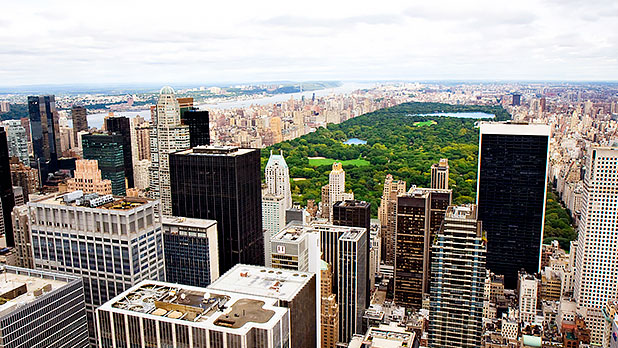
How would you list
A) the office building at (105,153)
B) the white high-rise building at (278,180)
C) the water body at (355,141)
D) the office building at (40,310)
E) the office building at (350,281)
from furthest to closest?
the water body at (355,141) < the white high-rise building at (278,180) < the office building at (105,153) < the office building at (350,281) < the office building at (40,310)

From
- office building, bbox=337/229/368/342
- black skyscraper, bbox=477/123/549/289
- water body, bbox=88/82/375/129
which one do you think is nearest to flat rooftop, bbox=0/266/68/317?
office building, bbox=337/229/368/342

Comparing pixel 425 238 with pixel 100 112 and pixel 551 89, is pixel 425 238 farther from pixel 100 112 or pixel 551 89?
pixel 100 112

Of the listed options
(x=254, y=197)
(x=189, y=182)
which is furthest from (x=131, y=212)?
(x=254, y=197)

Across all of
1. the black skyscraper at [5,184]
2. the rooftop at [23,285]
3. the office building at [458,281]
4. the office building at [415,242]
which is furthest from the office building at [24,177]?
the office building at [458,281]

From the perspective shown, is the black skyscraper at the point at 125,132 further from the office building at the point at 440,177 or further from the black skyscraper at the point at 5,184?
the office building at the point at 440,177

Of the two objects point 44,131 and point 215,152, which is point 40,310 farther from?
point 44,131

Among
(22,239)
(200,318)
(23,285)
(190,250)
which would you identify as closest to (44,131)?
(22,239)

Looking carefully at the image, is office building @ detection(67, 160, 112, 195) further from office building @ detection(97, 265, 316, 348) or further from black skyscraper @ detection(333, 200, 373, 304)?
office building @ detection(97, 265, 316, 348)

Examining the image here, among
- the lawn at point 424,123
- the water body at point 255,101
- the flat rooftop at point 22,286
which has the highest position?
the water body at point 255,101
